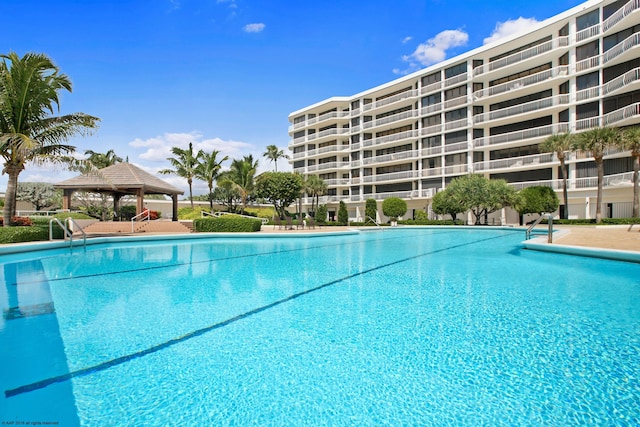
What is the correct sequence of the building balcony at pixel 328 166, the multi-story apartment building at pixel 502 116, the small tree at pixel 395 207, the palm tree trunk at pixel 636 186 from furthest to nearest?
the building balcony at pixel 328 166, the small tree at pixel 395 207, the multi-story apartment building at pixel 502 116, the palm tree trunk at pixel 636 186

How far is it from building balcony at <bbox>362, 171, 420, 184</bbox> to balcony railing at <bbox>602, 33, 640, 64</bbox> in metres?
18.9

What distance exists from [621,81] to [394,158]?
2170 centimetres

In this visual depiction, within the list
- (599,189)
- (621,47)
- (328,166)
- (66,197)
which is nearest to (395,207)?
(328,166)

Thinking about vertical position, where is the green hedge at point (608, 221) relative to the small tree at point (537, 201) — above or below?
below

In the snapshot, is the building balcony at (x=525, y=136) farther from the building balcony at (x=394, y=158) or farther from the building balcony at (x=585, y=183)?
the building balcony at (x=394, y=158)

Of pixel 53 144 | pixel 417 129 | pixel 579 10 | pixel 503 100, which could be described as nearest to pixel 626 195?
pixel 503 100

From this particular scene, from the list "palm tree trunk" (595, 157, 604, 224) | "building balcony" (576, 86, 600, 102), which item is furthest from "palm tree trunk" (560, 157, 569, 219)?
"building balcony" (576, 86, 600, 102)

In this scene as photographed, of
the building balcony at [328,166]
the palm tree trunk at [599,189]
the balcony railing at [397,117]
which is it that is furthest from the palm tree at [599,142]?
the building balcony at [328,166]

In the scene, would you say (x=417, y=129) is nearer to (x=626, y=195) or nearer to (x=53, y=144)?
(x=626, y=195)

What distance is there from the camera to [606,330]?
16.0ft

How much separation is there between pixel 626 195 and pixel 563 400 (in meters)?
33.8

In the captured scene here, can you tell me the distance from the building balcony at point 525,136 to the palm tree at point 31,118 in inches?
1339

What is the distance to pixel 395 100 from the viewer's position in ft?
142

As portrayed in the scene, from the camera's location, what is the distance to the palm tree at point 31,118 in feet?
47.4
